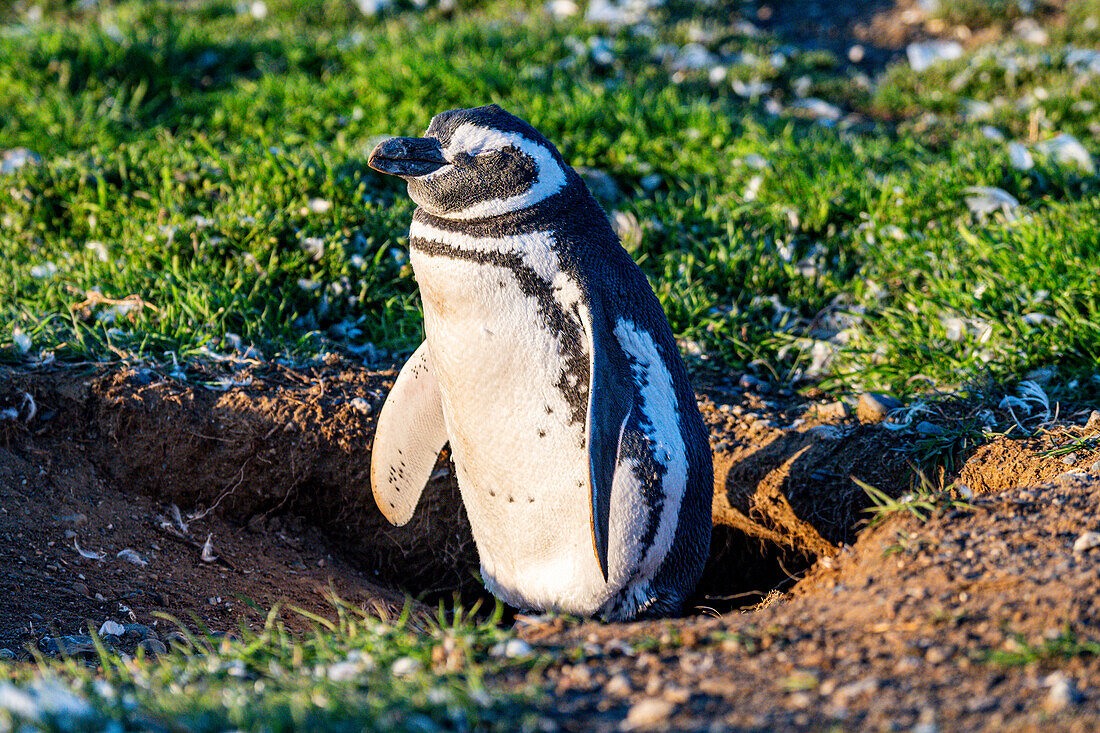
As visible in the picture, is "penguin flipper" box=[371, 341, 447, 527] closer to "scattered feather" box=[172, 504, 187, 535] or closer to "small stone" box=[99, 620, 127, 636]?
"scattered feather" box=[172, 504, 187, 535]

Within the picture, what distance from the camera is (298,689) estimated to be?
68.4 inches

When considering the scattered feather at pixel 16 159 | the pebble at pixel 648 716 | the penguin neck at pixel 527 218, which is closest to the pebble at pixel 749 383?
the penguin neck at pixel 527 218

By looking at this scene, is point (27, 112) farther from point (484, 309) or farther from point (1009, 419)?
point (1009, 419)

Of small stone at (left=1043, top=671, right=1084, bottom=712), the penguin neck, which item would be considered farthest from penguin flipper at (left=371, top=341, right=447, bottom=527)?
small stone at (left=1043, top=671, right=1084, bottom=712)

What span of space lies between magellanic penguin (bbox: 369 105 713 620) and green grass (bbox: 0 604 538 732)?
638 mm

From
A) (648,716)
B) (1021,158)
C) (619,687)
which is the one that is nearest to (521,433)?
(619,687)

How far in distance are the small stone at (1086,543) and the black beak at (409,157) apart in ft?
5.84

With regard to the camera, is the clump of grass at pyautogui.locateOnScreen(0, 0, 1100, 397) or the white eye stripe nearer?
the white eye stripe

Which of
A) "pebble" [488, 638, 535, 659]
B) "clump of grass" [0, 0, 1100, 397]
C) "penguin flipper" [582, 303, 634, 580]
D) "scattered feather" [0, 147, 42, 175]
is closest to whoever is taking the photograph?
"pebble" [488, 638, 535, 659]

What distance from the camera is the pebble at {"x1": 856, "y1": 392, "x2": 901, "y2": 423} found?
10.8 feet

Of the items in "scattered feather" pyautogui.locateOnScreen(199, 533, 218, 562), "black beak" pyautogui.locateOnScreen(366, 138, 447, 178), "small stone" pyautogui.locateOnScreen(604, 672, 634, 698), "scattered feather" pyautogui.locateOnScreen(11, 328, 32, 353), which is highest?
"black beak" pyautogui.locateOnScreen(366, 138, 447, 178)

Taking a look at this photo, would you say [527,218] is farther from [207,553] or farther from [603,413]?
[207,553]

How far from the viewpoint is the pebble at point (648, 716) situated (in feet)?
5.32

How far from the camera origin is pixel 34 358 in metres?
3.33
